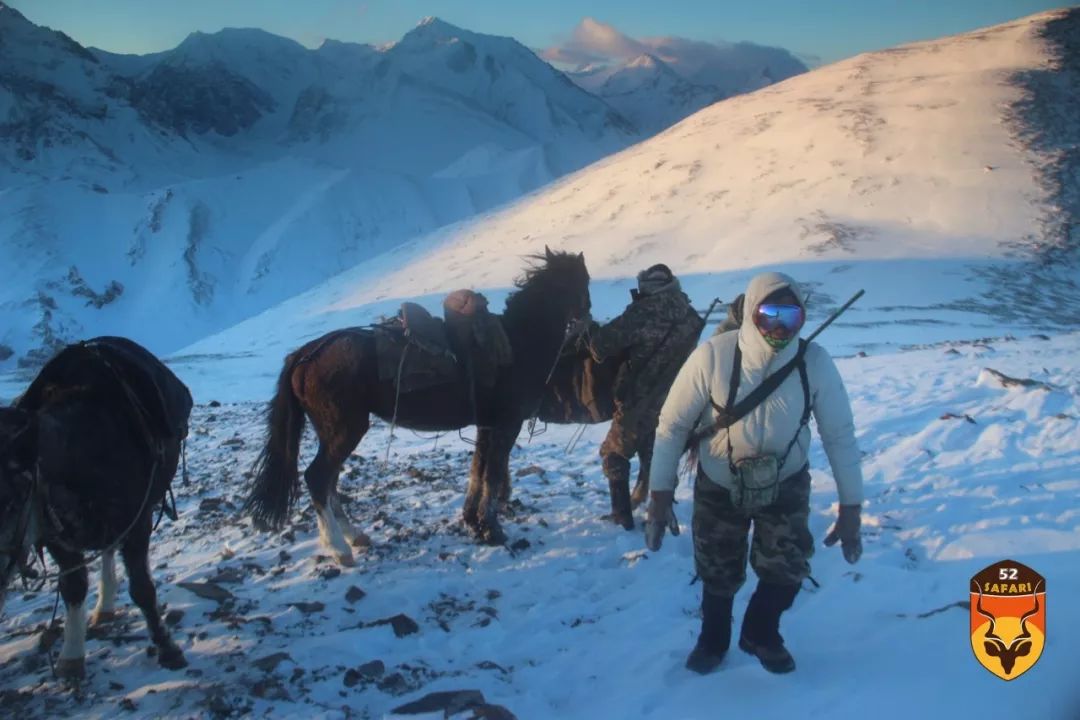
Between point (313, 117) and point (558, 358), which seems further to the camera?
point (313, 117)

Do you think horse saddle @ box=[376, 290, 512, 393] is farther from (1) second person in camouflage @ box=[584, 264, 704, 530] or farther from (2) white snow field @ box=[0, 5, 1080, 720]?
(2) white snow field @ box=[0, 5, 1080, 720]

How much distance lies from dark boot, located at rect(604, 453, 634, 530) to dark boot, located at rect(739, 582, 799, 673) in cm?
207

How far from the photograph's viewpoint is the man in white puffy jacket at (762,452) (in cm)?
316

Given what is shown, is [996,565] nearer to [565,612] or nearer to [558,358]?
[565,612]

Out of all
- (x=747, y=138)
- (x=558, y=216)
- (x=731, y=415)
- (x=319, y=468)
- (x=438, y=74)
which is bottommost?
(x=319, y=468)

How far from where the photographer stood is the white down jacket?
316 centimetres

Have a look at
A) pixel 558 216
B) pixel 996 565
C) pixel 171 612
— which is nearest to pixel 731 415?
pixel 996 565

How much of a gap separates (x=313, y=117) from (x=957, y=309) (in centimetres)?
9151

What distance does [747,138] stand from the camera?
3450 centimetres

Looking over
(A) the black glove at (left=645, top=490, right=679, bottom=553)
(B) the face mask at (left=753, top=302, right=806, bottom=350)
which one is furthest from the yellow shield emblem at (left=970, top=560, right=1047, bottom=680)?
(B) the face mask at (left=753, top=302, right=806, bottom=350)

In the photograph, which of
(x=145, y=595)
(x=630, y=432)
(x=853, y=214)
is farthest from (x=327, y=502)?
(x=853, y=214)

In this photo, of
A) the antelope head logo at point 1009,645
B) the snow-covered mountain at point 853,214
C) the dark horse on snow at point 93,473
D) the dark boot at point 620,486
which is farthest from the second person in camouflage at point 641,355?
the snow-covered mountain at point 853,214

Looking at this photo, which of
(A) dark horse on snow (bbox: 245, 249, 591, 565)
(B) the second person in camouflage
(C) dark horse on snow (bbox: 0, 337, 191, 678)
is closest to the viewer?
(C) dark horse on snow (bbox: 0, 337, 191, 678)

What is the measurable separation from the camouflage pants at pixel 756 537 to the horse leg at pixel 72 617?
10.9ft
